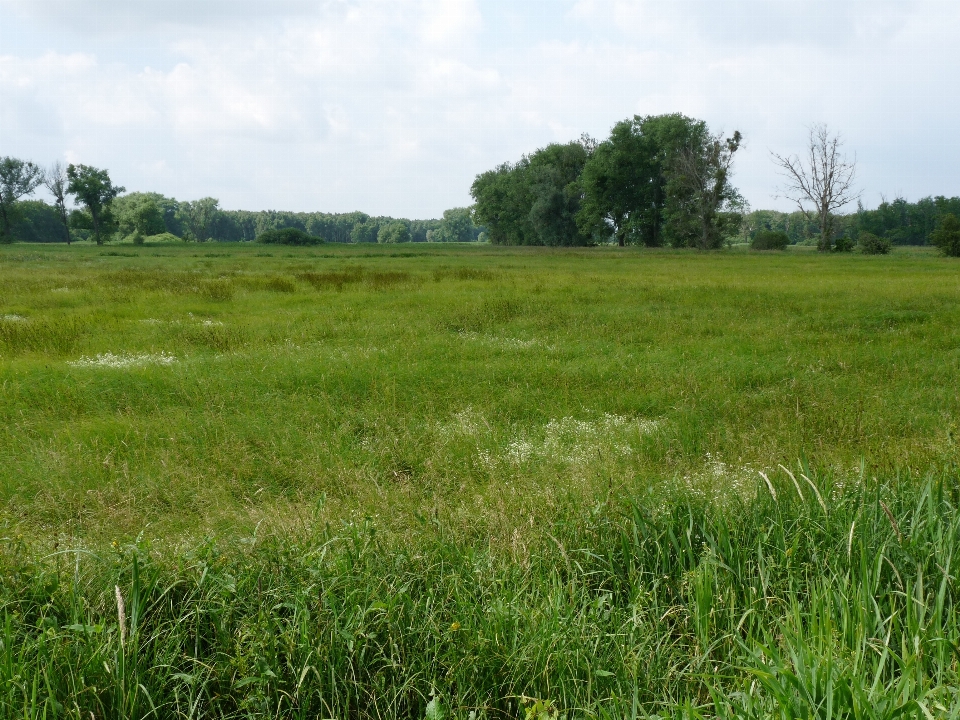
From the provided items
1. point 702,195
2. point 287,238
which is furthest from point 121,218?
point 702,195

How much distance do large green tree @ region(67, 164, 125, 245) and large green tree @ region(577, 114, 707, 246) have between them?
6523cm

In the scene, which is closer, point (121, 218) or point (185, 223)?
point (121, 218)

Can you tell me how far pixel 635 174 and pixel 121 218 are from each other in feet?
265

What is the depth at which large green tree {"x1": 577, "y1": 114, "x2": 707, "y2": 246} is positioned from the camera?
245 feet

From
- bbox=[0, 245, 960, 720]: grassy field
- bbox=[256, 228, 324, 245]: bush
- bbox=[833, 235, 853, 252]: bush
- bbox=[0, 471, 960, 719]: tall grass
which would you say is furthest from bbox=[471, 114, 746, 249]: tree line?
bbox=[0, 471, 960, 719]: tall grass

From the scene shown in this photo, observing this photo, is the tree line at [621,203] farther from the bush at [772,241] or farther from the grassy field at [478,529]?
the grassy field at [478,529]

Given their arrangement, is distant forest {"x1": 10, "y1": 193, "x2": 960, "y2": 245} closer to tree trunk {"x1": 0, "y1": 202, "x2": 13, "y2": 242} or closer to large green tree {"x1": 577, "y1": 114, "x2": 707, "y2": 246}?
tree trunk {"x1": 0, "y1": 202, "x2": 13, "y2": 242}

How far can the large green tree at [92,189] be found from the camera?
9356 cm

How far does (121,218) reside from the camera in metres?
110

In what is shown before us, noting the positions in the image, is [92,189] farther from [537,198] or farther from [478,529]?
[478,529]

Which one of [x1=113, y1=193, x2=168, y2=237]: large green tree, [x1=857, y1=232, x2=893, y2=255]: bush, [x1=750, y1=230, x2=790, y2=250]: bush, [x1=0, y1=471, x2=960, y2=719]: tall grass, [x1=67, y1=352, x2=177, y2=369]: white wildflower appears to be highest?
[x1=113, y1=193, x2=168, y2=237]: large green tree

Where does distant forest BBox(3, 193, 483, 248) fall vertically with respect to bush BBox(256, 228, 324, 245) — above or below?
above

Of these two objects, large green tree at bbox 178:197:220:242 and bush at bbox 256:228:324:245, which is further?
large green tree at bbox 178:197:220:242

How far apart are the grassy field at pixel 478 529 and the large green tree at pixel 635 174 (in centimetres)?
6630
